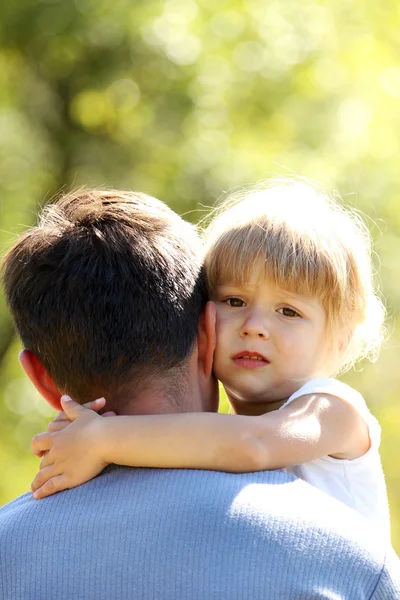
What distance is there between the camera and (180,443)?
1.92 m

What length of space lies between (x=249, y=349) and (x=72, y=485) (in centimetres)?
77

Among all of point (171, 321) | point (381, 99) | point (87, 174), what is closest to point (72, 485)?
point (171, 321)

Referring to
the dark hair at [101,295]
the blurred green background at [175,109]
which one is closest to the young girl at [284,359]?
the dark hair at [101,295]

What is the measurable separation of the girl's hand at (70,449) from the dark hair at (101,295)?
0.05m

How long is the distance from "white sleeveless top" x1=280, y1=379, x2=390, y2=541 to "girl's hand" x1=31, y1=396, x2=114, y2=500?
1.87 feet

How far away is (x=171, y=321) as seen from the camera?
2.10 m

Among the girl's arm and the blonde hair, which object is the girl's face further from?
the girl's arm

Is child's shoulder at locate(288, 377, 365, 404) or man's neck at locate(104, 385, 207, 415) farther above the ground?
man's neck at locate(104, 385, 207, 415)

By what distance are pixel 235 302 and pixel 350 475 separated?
1.79 feet

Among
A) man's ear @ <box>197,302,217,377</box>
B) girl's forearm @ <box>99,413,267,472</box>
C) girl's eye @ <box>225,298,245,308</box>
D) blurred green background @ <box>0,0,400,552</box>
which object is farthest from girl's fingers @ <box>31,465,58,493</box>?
Result: blurred green background @ <box>0,0,400,552</box>

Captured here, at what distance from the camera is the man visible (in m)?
1.72

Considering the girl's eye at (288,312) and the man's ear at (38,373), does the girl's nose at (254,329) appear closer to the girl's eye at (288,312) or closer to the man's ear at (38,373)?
the girl's eye at (288,312)

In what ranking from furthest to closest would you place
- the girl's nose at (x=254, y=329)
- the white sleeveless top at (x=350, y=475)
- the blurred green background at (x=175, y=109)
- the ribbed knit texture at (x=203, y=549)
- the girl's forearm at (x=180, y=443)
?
1. the blurred green background at (x=175, y=109)
2. the girl's nose at (x=254, y=329)
3. the white sleeveless top at (x=350, y=475)
4. the girl's forearm at (x=180, y=443)
5. the ribbed knit texture at (x=203, y=549)

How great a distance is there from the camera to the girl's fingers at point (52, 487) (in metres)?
1.91
